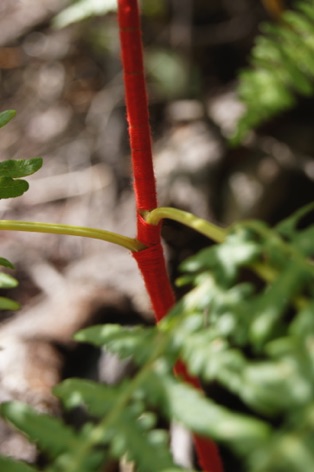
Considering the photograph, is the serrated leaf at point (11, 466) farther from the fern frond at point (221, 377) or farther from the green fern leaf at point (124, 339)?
the green fern leaf at point (124, 339)

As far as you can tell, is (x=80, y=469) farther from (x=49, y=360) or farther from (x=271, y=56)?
(x=271, y=56)

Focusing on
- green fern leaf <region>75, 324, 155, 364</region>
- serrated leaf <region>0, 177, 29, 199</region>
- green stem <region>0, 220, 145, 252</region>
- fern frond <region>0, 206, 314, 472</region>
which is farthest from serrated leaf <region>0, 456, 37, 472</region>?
serrated leaf <region>0, 177, 29, 199</region>

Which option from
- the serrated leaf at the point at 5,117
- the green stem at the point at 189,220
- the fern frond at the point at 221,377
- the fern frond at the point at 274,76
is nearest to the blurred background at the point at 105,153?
the fern frond at the point at 274,76

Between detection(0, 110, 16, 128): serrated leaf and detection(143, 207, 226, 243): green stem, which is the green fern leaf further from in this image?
detection(0, 110, 16, 128): serrated leaf

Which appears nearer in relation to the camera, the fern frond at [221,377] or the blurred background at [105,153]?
the fern frond at [221,377]

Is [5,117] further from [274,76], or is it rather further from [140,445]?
[274,76]

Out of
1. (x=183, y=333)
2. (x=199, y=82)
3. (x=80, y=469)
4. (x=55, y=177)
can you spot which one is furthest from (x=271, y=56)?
(x=80, y=469)
